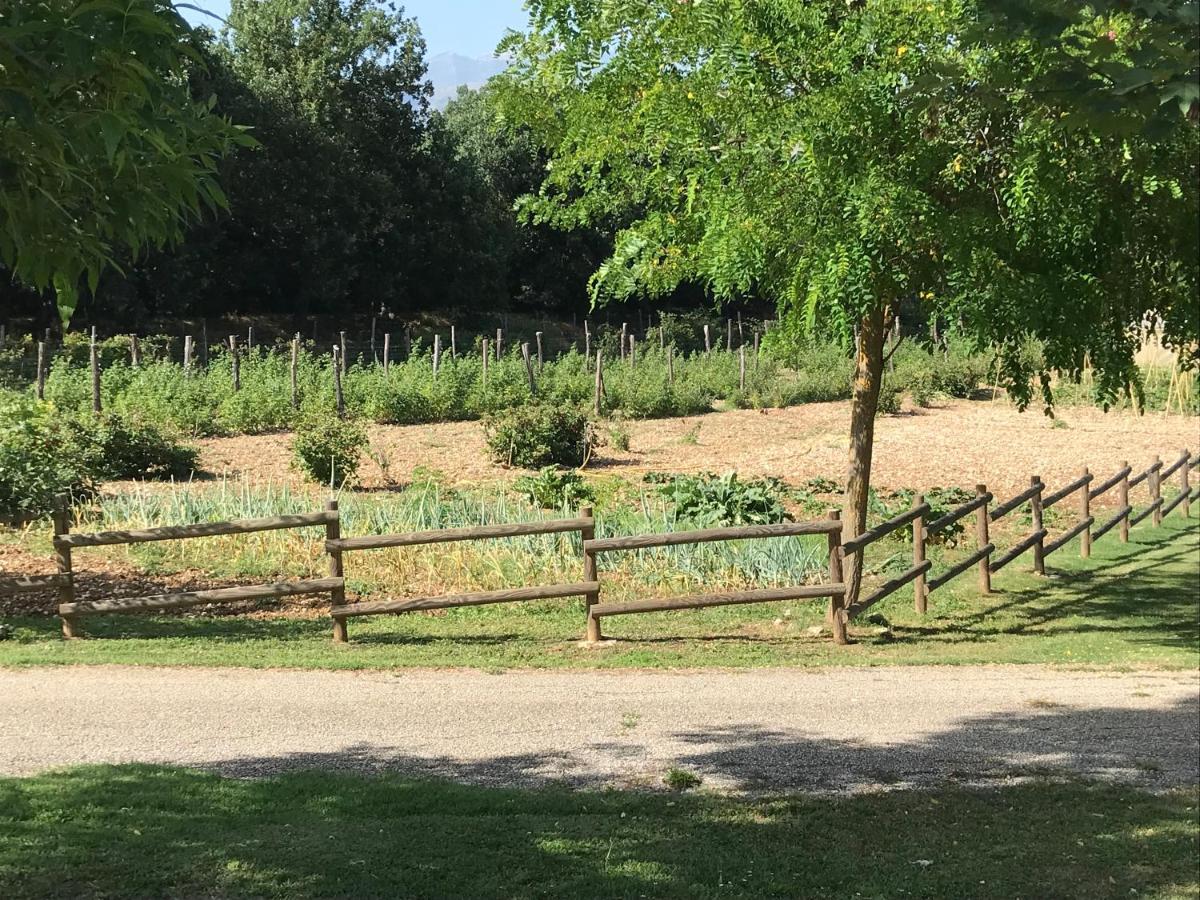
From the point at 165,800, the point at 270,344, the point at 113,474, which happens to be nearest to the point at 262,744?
the point at 165,800

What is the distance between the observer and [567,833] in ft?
18.2

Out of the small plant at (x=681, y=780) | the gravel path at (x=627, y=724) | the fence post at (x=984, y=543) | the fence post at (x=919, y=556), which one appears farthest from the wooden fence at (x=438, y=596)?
the small plant at (x=681, y=780)

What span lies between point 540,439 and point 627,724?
1245 centimetres

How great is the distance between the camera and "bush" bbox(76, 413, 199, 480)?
685 inches

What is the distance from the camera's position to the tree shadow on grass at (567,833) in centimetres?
492

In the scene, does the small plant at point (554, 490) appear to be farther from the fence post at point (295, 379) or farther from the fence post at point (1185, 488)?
the fence post at point (295, 379)

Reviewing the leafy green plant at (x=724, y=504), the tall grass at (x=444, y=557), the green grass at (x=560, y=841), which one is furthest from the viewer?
the leafy green plant at (x=724, y=504)

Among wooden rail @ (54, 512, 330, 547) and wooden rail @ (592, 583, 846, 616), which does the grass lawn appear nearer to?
wooden rail @ (592, 583, 846, 616)

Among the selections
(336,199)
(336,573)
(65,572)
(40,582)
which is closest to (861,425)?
(336,573)

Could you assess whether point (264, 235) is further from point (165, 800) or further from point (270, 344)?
point (165, 800)

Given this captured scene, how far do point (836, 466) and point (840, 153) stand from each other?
41.6 ft

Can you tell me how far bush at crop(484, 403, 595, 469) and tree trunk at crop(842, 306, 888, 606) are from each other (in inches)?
341

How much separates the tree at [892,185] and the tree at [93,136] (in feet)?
17.5

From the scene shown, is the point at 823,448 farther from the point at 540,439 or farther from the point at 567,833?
the point at 567,833
